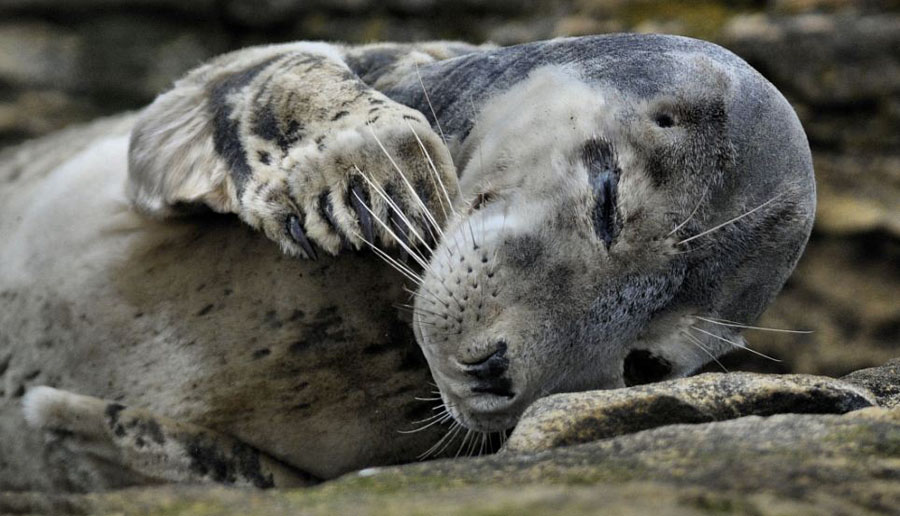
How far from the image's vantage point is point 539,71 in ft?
12.1

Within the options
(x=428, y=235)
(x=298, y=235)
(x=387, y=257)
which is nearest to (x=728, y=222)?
(x=428, y=235)

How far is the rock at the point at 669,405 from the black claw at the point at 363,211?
67 cm

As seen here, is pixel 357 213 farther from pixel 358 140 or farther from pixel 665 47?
pixel 665 47

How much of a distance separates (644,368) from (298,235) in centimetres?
104

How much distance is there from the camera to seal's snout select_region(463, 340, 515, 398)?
2936 millimetres

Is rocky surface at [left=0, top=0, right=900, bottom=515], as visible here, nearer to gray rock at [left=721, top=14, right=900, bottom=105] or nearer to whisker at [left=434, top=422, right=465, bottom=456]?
gray rock at [left=721, top=14, right=900, bottom=105]

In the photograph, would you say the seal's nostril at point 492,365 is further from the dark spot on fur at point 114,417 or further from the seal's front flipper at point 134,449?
the dark spot on fur at point 114,417

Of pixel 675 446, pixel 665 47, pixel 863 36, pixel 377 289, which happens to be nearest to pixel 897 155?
pixel 863 36

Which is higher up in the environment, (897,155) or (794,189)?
(794,189)

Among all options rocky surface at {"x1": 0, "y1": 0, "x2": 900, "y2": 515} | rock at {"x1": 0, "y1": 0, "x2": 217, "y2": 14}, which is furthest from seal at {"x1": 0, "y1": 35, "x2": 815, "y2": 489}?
rock at {"x1": 0, "y1": 0, "x2": 217, "y2": 14}

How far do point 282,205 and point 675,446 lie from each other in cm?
142

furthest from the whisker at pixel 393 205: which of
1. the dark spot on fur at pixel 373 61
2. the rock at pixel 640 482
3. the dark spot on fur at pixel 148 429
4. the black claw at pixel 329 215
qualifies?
the dark spot on fur at pixel 373 61

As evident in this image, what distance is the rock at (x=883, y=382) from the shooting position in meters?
3.33

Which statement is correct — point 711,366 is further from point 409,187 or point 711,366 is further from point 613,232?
point 409,187
